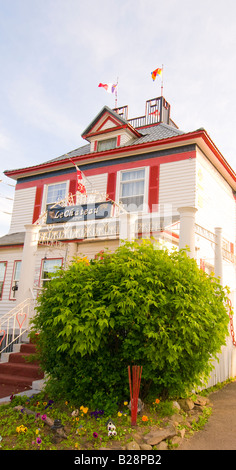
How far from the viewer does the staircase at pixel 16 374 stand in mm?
7285

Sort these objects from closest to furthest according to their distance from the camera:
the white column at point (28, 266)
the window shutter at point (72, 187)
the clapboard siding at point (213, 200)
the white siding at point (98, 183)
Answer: the white column at point (28, 266), the clapboard siding at point (213, 200), the white siding at point (98, 183), the window shutter at point (72, 187)

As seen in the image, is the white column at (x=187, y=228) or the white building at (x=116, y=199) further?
the white building at (x=116, y=199)

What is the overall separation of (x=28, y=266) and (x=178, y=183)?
6548mm

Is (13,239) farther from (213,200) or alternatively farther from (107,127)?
(213,200)

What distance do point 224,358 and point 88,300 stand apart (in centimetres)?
545

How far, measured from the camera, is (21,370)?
797 cm

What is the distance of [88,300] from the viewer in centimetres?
546

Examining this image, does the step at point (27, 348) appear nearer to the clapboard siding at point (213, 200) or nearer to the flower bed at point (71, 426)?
the flower bed at point (71, 426)

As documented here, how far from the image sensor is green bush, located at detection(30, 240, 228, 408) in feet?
17.3

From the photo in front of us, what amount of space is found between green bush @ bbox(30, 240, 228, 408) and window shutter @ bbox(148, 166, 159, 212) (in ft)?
26.7

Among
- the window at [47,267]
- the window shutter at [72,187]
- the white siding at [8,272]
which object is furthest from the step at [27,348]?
the window shutter at [72,187]

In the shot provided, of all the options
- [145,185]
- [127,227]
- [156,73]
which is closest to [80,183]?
[145,185]

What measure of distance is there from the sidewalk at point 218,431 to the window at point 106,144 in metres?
12.0

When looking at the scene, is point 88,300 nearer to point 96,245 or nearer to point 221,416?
point 221,416
